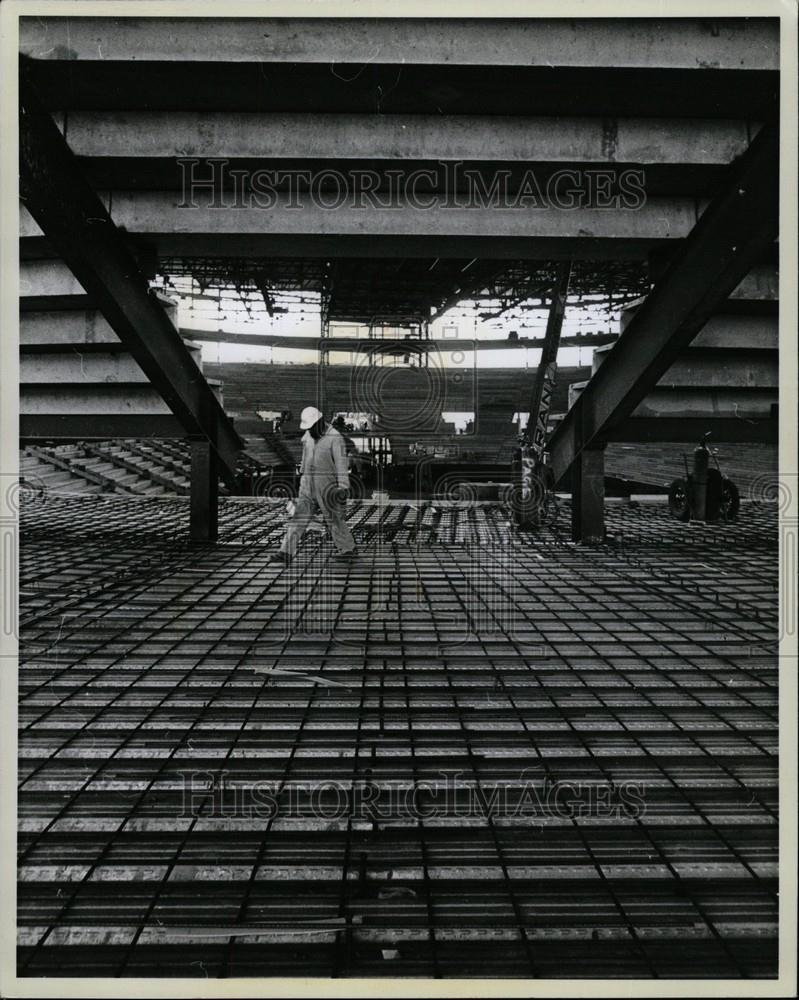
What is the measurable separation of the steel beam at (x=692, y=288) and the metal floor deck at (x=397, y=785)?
180 centimetres

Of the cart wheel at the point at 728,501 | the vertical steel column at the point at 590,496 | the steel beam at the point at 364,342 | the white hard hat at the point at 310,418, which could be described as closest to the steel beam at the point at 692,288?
the vertical steel column at the point at 590,496

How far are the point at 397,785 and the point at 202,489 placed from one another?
4484 millimetres

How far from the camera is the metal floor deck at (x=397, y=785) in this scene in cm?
151

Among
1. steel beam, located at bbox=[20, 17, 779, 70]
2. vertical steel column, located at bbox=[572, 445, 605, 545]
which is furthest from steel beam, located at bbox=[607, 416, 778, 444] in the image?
steel beam, located at bbox=[20, 17, 779, 70]

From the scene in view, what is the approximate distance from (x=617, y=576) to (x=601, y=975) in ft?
12.0

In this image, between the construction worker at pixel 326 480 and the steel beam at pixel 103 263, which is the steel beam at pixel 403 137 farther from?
the construction worker at pixel 326 480

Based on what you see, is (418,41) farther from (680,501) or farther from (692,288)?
(680,501)

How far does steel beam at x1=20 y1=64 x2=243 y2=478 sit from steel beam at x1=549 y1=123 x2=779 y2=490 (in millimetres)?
3360

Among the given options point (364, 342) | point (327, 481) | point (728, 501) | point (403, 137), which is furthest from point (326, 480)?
point (364, 342)

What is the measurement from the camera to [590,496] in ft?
20.6

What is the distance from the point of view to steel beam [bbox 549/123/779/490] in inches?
146

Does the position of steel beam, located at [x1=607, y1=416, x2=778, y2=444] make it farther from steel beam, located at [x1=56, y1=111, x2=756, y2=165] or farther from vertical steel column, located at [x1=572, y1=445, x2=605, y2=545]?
steel beam, located at [x1=56, y1=111, x2=756, y2=165]

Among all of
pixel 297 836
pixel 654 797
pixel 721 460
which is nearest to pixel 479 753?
pixel 654 797

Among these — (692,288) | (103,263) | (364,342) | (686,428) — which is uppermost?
(364,342)
